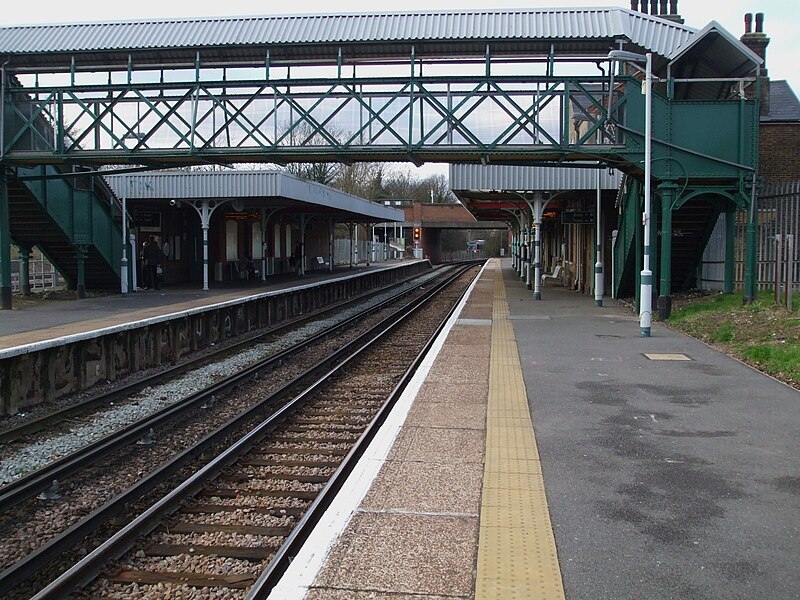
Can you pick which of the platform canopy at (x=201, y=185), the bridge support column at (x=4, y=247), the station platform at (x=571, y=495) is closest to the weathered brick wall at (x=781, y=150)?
the platform canopy at (x=201, y=185)

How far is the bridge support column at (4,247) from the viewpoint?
63.2 ft

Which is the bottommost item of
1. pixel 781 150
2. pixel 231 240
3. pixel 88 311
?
pixel 88 311

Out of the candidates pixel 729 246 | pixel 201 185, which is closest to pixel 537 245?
pixel 729 246

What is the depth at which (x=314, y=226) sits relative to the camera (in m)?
50.3

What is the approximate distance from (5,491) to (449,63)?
15.4m

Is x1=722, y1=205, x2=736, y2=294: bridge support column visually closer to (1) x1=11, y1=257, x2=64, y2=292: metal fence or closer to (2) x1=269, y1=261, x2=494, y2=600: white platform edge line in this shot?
(2) x1=269, y1=261, x2=494, y2=600: white platform edge line

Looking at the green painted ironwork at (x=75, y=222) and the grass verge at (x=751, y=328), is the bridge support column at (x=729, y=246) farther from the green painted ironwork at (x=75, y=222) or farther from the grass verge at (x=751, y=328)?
the green painted ironwork at (x=75, y=222)

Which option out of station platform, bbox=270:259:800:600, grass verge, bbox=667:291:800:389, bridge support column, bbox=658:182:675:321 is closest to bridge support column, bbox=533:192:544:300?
grass verge, bbox=667:291:800:389

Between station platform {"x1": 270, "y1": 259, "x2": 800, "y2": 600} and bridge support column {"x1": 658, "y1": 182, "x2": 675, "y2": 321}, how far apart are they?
6233 mm

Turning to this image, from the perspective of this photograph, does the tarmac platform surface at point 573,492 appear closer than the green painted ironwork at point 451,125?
Yes

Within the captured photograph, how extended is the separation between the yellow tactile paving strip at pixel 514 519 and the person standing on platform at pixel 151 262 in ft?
66.7

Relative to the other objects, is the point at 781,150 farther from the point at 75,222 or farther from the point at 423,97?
the point at 75,222

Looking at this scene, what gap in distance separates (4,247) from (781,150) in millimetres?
22540

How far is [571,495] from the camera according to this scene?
213 inches
